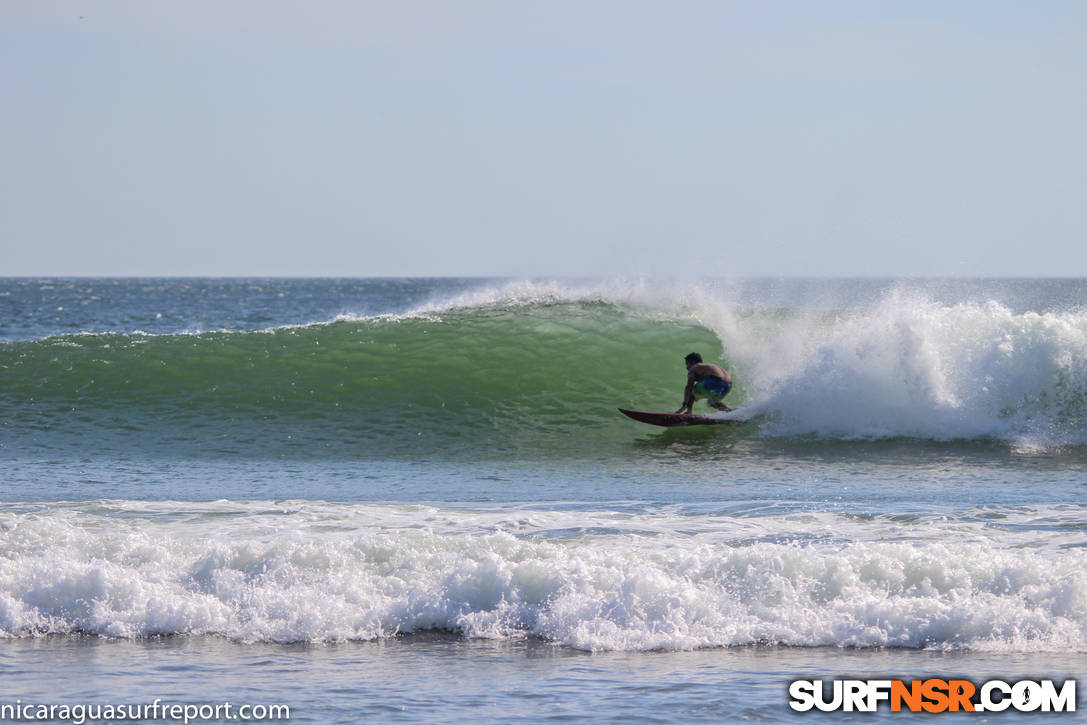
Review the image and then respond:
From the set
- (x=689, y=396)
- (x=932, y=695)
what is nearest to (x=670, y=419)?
(x=689, y=396)

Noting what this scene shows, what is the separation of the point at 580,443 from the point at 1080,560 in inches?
287

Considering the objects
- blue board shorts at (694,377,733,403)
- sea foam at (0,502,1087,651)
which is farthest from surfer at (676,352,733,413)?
sea foam at (0,502,1087,651)

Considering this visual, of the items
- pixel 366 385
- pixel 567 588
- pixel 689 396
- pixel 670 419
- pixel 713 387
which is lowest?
pixel 567 588

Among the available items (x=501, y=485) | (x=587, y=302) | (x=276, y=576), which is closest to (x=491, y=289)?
(x=587, y=302)

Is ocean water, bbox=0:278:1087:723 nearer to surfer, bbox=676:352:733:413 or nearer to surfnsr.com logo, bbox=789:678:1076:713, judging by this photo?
surfnsr.com logo, bbox=789:678:1076:713

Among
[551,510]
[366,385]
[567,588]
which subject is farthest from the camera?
[366,385]

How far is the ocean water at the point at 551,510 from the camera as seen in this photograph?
641 cm

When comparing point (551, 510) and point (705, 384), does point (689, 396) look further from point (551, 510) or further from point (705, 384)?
point (551, 510)

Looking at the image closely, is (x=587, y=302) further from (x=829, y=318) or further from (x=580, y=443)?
(x=580, y=443)

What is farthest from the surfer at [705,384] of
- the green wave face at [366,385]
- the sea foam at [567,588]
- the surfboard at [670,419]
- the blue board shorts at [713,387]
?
the sea foam at [567,588]

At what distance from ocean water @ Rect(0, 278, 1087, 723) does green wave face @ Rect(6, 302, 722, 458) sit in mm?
68

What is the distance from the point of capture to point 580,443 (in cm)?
1405

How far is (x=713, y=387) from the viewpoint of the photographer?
1445 cm

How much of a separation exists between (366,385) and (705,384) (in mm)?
5029
